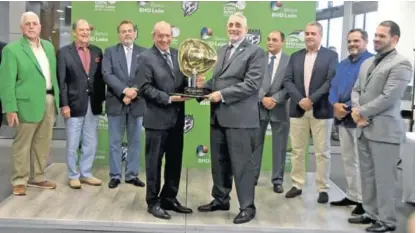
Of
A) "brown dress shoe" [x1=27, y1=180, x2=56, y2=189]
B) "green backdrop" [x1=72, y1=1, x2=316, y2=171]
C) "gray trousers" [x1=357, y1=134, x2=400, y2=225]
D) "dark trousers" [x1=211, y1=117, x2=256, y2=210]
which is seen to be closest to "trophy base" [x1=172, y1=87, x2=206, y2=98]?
"dark trousers" [x1=211, y1=117, x2=256, y2=210]

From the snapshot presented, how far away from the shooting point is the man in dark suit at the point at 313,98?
448 centimetres

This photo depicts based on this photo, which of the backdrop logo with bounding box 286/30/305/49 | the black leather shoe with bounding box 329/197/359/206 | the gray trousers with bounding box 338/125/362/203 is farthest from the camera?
the backdrop logo with bounding box 286/30/305/49

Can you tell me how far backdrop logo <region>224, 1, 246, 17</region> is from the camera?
5824 mm

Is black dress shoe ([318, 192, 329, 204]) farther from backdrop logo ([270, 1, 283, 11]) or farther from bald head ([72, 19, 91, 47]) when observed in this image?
bald head ([72, 19, 91, 47])

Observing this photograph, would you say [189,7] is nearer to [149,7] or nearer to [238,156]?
[149,7]

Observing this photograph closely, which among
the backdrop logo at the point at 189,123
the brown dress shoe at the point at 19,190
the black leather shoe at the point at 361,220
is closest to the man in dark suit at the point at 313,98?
the black leather shoe at the point at 361,220

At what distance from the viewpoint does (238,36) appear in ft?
12.7

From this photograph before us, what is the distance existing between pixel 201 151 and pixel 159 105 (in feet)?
7.29

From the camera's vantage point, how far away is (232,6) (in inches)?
230

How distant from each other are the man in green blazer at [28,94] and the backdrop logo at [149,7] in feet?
4.62

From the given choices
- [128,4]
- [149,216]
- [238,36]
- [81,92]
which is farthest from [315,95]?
[128,4]

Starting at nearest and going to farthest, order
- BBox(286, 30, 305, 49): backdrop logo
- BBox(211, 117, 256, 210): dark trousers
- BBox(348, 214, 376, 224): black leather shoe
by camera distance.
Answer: BBox(211, 117, 256, 210): dark trousers < BBox(348, 214, 376, 224): black leather shoe < BBox(286, 30, 305, 49): backdrop logo

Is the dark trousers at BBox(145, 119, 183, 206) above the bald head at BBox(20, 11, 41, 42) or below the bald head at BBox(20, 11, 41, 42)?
below

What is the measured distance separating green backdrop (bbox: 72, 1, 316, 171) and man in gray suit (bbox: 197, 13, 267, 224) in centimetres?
190
